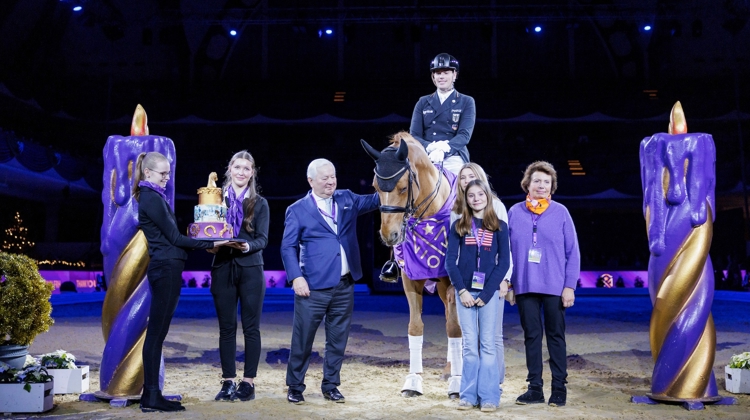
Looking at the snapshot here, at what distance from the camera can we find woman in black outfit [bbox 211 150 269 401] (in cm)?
479

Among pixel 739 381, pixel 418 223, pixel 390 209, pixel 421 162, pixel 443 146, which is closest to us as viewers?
pixel 390 209

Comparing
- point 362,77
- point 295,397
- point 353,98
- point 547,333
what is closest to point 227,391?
point 295,397

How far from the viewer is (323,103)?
23391 mm

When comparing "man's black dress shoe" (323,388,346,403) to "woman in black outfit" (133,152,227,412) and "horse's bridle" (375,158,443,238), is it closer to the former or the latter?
"woman in black outfit" (133,152,227,412)

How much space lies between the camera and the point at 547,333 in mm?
4762

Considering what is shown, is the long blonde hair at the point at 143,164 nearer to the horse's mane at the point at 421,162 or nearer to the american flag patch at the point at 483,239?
the horse's mane at the point at 421,162

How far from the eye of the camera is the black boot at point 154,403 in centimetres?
446

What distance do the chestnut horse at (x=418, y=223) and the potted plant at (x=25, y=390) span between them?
2594mm

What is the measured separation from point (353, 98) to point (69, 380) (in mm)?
19601

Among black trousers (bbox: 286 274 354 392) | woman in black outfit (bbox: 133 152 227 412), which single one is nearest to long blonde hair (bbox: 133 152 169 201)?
woman in black outfit (bbox: 133 152 227 412)

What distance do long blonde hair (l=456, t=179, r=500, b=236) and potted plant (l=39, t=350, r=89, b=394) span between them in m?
3.28

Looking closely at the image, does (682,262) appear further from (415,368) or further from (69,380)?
(69,380)

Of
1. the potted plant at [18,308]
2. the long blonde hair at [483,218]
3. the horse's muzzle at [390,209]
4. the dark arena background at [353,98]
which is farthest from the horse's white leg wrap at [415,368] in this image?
the dark arena background at [353,98]

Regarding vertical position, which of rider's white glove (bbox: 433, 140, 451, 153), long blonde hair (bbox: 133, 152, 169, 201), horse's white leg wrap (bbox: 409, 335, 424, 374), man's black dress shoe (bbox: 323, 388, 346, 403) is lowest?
man's black dress shoe (bbox: 323, 388, 346, 403)
